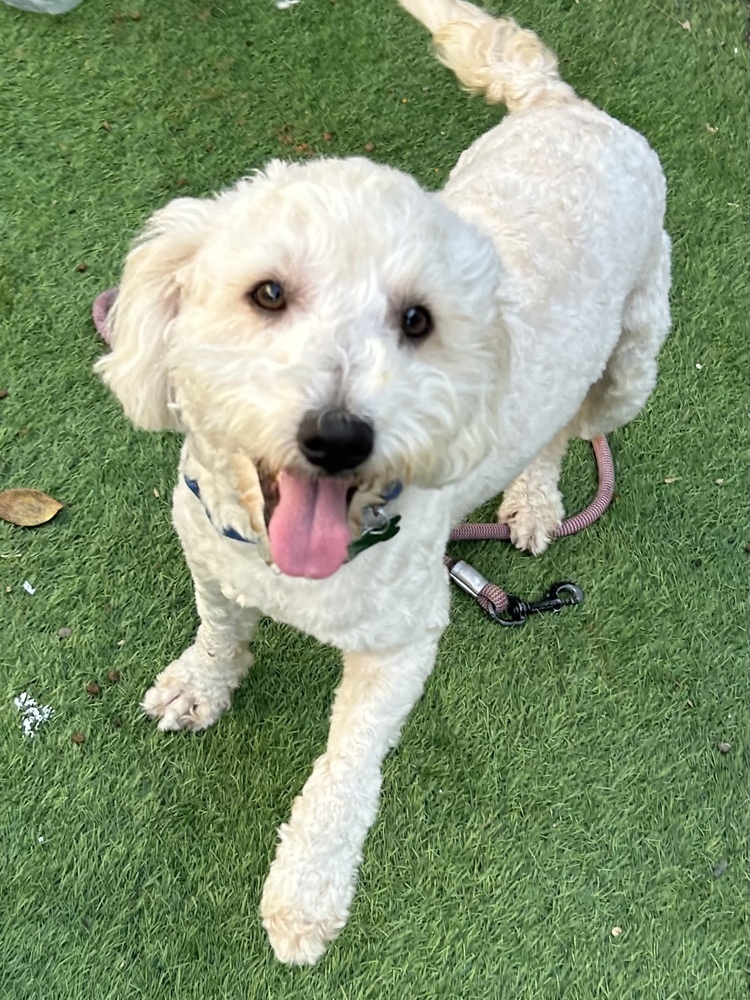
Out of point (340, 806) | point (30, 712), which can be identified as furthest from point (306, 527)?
point (30, 712)

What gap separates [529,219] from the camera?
1913mm

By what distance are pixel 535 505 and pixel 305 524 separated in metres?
1.53

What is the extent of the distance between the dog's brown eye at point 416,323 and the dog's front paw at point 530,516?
140 cm

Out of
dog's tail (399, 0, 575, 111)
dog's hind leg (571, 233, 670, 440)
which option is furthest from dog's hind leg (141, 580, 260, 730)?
dog's tail (399, 0, 575, 111)

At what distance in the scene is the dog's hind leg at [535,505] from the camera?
2.66 metres

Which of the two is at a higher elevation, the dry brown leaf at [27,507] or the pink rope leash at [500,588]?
the pink rope leash at [500,588]

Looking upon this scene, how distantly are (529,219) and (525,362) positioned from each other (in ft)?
1.15

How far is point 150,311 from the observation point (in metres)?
1.38

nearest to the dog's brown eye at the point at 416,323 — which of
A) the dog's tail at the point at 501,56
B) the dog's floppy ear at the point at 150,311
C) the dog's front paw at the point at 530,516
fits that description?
the dog's floppy ear at the point at 150,311

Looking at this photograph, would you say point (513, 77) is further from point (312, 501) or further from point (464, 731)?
point (464, 731)

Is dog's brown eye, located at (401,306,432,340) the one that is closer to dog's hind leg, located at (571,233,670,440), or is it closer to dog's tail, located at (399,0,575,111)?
dog's hind leg, located at (571,233,670,440)

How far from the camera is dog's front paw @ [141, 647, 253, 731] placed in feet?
7.15

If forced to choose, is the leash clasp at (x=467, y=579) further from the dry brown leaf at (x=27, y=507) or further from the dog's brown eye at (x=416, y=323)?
the dog's brown eye at (x=416, y=323)

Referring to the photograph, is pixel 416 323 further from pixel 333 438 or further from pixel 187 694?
pixel 187 694
